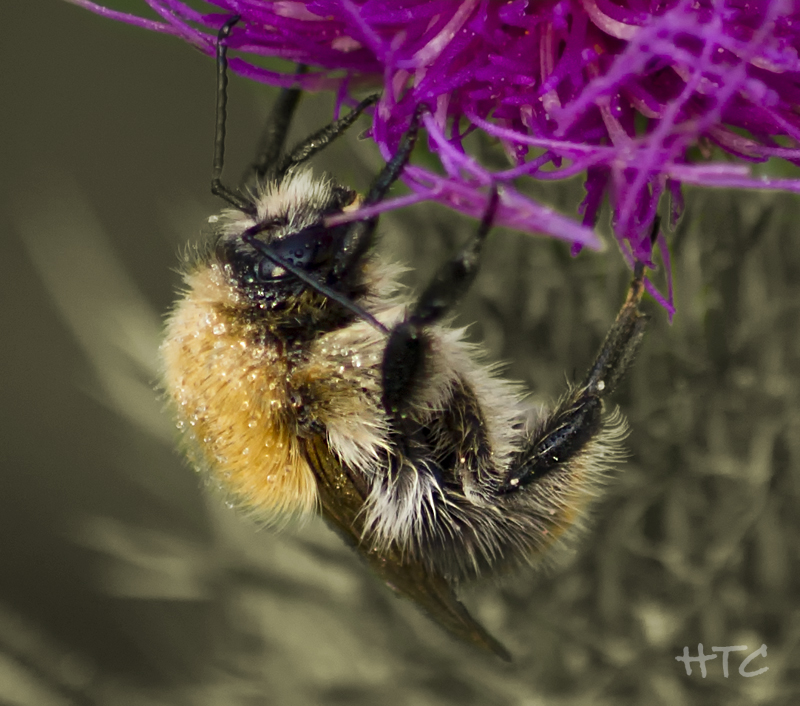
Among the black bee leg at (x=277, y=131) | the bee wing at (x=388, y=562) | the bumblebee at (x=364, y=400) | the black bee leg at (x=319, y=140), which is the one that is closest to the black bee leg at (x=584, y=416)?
the bumblebee at (x=364, y=400)

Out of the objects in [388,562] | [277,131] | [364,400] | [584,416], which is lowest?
[388,562]

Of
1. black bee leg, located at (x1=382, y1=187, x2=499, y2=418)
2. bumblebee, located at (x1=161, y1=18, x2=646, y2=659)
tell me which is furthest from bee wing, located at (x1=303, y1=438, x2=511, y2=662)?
black bee leg, located at (x1=382, y1=187, x2=499, y2=418)

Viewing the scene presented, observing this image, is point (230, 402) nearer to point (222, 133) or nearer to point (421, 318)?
point (421, 318)

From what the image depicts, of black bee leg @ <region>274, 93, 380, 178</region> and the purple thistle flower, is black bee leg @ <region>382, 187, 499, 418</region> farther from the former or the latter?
black bee leg @ <region>274, 93, 380, 178</region>

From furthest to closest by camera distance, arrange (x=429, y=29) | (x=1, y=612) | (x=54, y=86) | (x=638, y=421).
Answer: (x=54, y=86) → (x=1, y=612) → (x=638, y=421) → (x=429, y=29)

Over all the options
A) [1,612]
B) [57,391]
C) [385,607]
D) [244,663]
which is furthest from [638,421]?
[57,391]

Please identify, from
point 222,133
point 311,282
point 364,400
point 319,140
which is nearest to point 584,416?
point 364,400

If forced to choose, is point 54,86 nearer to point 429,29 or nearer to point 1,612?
point 1,612

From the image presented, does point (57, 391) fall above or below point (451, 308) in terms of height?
above
